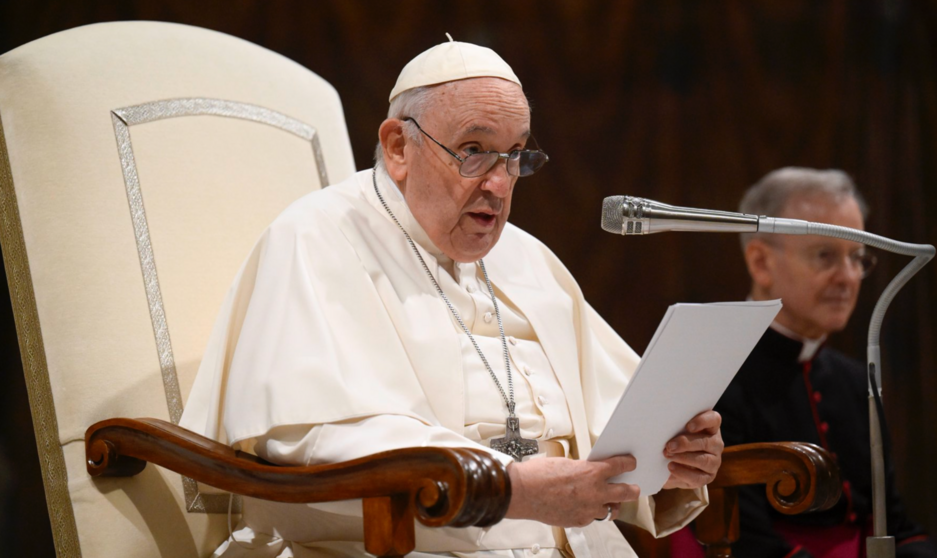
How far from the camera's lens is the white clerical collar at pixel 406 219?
240cm

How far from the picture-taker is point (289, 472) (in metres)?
1.76

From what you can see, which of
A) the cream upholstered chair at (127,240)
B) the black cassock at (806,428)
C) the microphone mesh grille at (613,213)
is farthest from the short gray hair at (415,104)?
the black cassock at (806,428)

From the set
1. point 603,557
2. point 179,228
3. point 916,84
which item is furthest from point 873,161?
point 179,228

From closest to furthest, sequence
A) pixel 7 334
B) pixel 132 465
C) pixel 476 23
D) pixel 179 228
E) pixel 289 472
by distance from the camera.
→ pixel 289 472
pixel 132 465
pixel 179 228
pixel 7 334
pixel 476 23

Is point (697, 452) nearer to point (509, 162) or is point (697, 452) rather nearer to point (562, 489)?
point (562, 489)

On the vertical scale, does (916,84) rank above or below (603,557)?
above

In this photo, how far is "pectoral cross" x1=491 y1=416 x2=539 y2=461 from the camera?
2.14m

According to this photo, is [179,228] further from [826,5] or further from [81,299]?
[826,5]

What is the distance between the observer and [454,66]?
7.67ft

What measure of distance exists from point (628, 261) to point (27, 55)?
2.80 m

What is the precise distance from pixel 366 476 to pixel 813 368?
2431 mm

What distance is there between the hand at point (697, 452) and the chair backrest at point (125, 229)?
104cm

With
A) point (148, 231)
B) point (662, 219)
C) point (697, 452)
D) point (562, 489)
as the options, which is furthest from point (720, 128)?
point (562, 489)

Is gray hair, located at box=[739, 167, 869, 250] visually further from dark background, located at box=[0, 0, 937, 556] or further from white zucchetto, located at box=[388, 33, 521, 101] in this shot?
white zucchetto, located at box=[388, 33, 521, 101]
